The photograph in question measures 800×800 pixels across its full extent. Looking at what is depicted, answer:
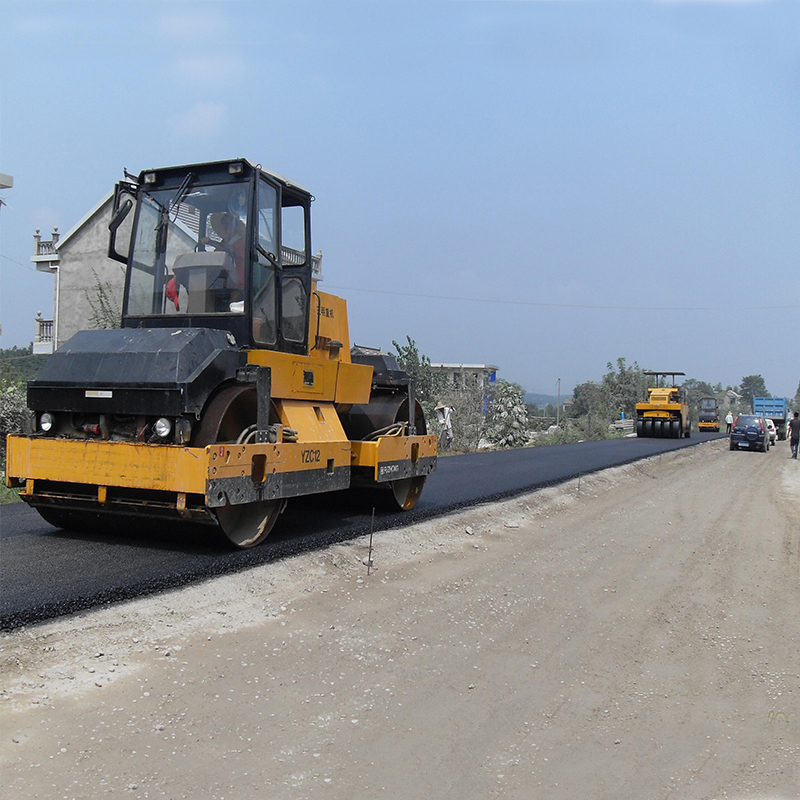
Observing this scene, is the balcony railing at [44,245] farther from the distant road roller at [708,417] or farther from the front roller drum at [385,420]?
the distant road roller at [708,417]

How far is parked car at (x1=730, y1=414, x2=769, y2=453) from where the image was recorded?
88.4 feet

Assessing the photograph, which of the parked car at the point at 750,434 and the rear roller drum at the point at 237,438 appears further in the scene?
the parked car at the point at 750,434

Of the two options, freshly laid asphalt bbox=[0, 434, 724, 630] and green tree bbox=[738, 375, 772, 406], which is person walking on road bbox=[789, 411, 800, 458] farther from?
green tree bbox=[738, 375, 772, 406]

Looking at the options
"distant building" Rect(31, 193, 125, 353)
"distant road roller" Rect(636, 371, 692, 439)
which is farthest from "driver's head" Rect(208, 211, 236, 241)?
"distant road roller" Rect(636, 371, 692, 439)

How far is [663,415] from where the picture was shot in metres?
31.3

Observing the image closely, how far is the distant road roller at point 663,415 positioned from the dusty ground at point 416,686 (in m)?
25.3

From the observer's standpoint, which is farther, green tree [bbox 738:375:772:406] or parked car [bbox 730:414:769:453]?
green tree [bbox 738:375:772:406]

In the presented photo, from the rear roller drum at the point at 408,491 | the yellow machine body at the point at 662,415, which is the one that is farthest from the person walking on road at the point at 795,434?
the rear roller drum at the point at 408,491

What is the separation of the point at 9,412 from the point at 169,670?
1274 centimetres

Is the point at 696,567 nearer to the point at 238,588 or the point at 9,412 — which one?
the point at 238,588

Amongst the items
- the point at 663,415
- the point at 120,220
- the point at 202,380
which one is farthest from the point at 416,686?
the point at 663,415

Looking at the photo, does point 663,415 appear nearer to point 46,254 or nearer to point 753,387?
point 46,254

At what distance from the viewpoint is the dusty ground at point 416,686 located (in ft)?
10.2

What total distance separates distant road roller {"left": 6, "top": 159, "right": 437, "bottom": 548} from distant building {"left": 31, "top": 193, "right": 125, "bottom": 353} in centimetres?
1842
